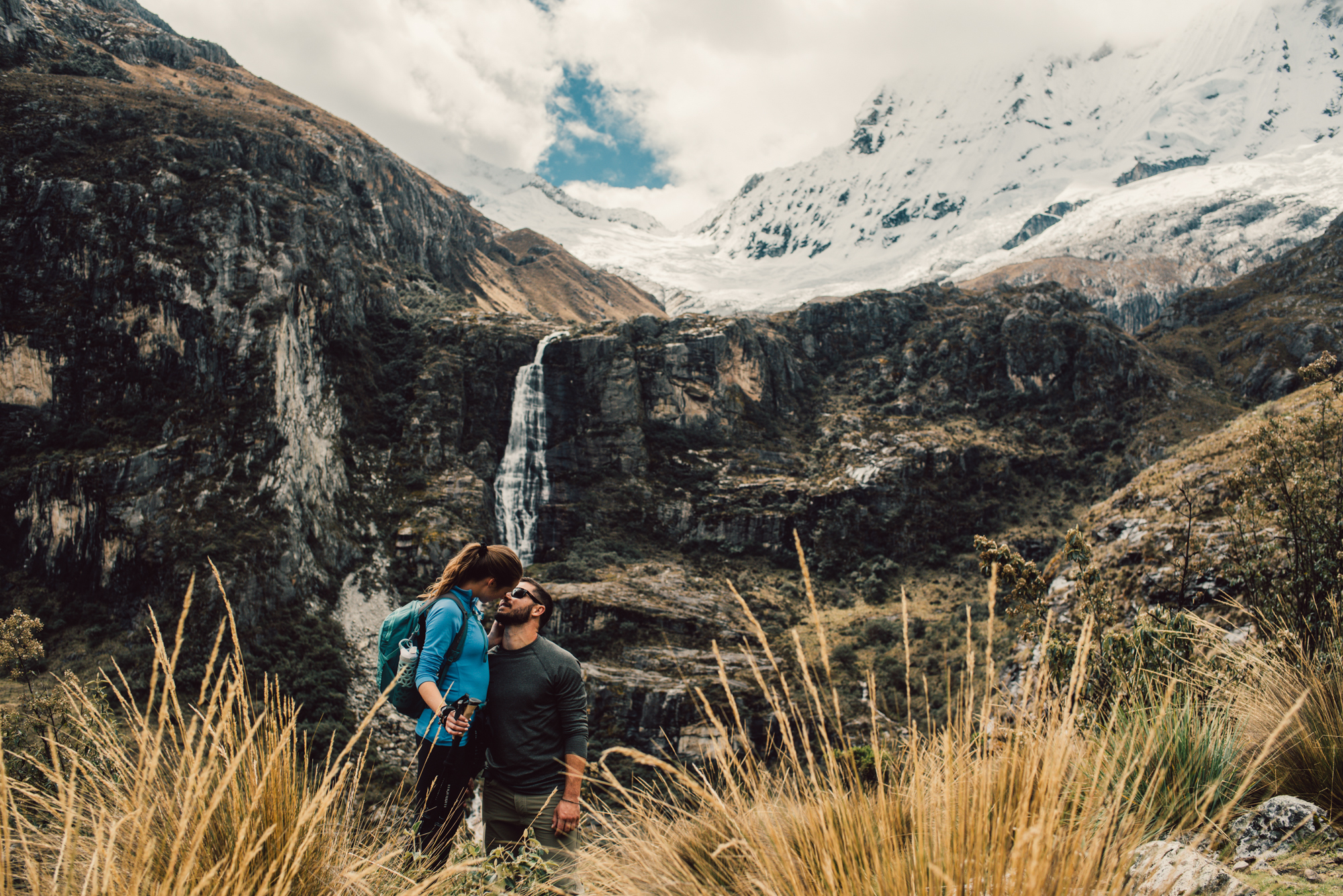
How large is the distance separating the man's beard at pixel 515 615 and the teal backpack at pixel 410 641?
0.20 m

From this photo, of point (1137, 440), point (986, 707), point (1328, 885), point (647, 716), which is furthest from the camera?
point (1137, 440)

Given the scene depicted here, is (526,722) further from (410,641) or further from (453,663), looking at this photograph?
(410,641)

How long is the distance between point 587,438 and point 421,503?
50.6ft

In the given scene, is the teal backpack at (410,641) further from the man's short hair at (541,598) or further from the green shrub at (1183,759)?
the green shrub at (1183,759)

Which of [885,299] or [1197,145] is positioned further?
[1197,145]

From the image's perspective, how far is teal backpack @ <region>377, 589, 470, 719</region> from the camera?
3.40m

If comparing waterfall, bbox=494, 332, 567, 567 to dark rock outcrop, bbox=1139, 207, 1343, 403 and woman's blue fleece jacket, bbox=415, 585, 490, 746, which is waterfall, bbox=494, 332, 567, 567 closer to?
woman's blue fleece jacket, bbox=415, 585, 490, 746

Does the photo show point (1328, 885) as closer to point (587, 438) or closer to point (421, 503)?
point (421, 503)

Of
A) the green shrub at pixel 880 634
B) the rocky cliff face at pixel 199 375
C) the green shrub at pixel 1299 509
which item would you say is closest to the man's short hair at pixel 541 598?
the green shrub at pixel 1299 509

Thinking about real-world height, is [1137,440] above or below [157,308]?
below

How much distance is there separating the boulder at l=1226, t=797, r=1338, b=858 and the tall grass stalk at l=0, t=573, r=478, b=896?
3.13m

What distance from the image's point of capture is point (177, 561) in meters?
33.0

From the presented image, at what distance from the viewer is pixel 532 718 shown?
359cm

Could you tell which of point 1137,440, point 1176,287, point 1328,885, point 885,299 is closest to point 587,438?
point 885,299
